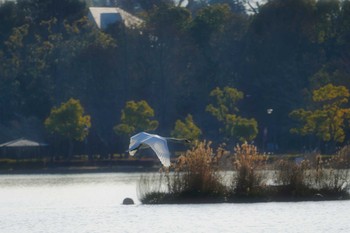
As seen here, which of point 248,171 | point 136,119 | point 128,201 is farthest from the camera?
point 136,119

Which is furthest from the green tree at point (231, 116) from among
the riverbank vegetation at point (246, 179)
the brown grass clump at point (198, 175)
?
the brown grass clump at point (198, 175)

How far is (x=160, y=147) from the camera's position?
3603 centimetres

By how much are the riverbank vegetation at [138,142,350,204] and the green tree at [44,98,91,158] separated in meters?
39.2

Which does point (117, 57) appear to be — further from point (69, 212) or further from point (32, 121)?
point (69, 212)

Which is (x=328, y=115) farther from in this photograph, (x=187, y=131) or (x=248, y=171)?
(x=248, y=171)

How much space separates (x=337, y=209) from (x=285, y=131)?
156 ft

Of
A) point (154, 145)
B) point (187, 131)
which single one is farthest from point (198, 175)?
point (187, 131)

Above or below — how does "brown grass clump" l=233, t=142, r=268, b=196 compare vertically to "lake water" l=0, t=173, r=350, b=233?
above

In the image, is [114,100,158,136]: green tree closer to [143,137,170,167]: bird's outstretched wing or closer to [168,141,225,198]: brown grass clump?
[168,141,225,198]: brown grass clump

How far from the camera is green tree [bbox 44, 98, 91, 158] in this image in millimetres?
77062

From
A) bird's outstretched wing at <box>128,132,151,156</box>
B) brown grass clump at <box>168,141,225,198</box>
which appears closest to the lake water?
brown grass clump at <box>168,141,225,198</box>

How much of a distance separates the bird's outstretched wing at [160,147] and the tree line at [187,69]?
4466cm

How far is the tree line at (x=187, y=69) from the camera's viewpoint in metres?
83.9

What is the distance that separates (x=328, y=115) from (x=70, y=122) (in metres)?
16.6
